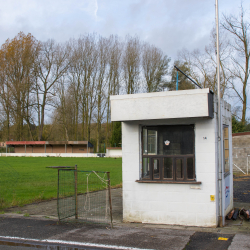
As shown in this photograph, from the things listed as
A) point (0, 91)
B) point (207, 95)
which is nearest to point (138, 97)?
point (207, 95)

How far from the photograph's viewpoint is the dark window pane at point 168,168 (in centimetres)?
759

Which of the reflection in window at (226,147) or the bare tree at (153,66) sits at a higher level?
the bare tree at (153,66)

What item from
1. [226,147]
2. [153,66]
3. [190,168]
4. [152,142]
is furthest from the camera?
[153,66]

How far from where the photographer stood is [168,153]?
766cm

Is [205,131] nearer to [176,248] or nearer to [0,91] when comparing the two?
[176,248]

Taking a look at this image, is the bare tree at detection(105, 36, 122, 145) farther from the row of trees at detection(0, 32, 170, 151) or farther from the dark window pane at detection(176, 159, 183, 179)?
the dark window pane at detection(176, 159, 183, 179)

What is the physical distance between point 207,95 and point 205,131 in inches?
35.4

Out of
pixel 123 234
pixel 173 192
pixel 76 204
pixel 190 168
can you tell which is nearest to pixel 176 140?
pixel 190 168

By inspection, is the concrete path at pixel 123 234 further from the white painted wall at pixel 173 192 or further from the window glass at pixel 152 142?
the window glass at pixel 152 142

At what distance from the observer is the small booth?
7168 mm

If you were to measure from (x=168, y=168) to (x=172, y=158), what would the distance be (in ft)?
0.89

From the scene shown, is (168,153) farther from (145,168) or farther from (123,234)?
(123,234)

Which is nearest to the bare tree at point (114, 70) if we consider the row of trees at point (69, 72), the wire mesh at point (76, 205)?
the row of trees at point (69, 72)

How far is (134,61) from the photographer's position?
2197 inches
